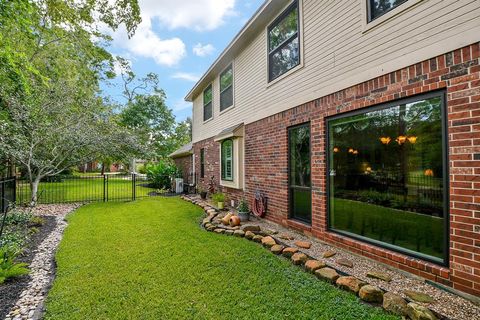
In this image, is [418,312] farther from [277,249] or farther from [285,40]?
[285,40]

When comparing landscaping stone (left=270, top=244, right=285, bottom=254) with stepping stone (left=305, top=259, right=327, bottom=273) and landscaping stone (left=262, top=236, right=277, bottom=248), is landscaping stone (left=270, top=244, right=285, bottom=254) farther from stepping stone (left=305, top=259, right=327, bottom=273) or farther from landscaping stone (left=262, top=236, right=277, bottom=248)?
stepping stone (left=305, top=259, right=327, bottom=273)

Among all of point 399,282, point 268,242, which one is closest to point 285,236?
point 268,242

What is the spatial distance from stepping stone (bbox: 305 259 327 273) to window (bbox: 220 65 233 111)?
6245 millimetres

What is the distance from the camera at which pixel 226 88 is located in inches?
351

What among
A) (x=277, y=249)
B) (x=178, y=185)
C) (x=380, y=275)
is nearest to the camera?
(x=380, y=275)

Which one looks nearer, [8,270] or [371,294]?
[371,294]

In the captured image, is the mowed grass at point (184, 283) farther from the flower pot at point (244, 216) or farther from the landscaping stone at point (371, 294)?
the flower pot at point (244, 216)

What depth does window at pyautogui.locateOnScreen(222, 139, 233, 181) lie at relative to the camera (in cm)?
802

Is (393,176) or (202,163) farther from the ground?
(202,163)

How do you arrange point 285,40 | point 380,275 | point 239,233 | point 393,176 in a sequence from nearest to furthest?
point 380,275 < point 393,176 < point 239,233 < point 285,40

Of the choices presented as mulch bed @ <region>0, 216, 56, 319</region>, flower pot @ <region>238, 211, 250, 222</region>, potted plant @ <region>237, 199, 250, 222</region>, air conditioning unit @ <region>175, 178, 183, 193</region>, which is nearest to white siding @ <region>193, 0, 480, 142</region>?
potted plant @ <region>237, 199, 250, 222</region>

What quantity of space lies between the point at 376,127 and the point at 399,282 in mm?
2118

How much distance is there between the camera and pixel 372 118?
370 cm

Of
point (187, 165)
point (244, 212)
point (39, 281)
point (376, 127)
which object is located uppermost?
point (376, 127)
